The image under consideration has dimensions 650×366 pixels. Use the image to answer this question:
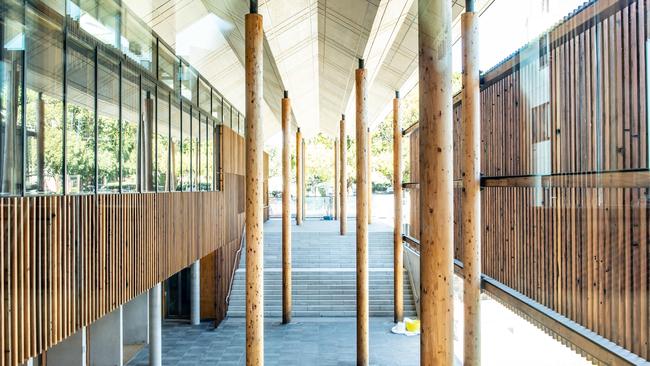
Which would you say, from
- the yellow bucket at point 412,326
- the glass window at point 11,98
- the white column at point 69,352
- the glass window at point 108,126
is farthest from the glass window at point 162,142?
the yellow bucket at point 412,326

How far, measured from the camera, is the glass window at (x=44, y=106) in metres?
4.96

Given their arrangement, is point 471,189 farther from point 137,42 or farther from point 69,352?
point 69,352

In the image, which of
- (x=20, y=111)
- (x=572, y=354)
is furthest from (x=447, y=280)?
(x=20, y=111)

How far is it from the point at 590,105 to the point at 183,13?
6.32 metres

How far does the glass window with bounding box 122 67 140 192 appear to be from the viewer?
7411 millimetres

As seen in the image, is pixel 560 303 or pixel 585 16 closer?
pixel 585 16

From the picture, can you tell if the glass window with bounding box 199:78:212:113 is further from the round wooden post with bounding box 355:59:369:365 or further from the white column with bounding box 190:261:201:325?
the white column with bounding box 190:261:201:325

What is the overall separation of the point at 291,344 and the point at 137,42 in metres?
7.77

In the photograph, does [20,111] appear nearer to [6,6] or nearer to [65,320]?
[6,6]

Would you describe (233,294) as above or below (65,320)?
below

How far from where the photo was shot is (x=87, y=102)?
620 cm

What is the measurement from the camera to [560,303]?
18.5 feet

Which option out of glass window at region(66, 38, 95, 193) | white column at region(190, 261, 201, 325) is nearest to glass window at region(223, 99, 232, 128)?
white column at region(190, 261, 201, 325)

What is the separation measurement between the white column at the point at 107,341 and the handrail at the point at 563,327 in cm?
686
